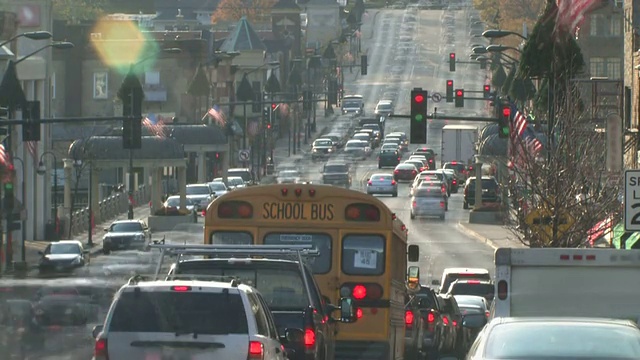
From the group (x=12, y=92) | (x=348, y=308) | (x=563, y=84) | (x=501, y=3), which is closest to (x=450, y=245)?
(x=12, y=92)

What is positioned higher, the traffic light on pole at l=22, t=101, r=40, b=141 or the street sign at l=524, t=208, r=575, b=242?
the traffic light on pole at l=22, t=101, r=40, b=141

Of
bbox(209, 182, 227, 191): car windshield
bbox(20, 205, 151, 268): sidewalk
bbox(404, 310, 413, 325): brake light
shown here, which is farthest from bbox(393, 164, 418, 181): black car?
bbox(404, 310, 413, 325): brake light

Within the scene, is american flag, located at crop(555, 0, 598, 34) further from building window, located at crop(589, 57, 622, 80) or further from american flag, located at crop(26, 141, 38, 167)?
building window, located at crop(589, 57, 622, 80)

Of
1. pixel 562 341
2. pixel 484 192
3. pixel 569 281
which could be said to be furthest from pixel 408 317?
pixel 484 192

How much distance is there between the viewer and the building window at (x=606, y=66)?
332ft

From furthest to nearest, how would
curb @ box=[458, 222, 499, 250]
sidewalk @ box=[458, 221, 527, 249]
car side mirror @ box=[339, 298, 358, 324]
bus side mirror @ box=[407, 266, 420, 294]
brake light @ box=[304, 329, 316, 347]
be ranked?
curb @ box=[458, 222, 499, 250]
sidewalk @ box=[458, 221, 527, 249]
bus side mirror @ box=[407, 266, 420, 294]
car side mirror @ box=[339, 298, 358, 324]
brake light @ box=[304, 329, 316, 347]

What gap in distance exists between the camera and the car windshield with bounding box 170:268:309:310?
17.5 metres

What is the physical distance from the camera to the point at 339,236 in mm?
22047

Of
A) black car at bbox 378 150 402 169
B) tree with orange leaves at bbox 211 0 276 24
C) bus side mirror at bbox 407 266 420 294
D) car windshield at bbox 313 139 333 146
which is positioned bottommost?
bus side mirror at bbox 407 266 420 294

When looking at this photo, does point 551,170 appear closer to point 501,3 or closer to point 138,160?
point 138,160

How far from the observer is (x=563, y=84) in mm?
39344

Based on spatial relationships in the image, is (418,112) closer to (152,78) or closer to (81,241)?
(81,241)

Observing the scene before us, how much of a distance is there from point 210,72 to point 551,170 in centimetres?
8587

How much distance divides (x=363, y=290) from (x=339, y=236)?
0.79 m
